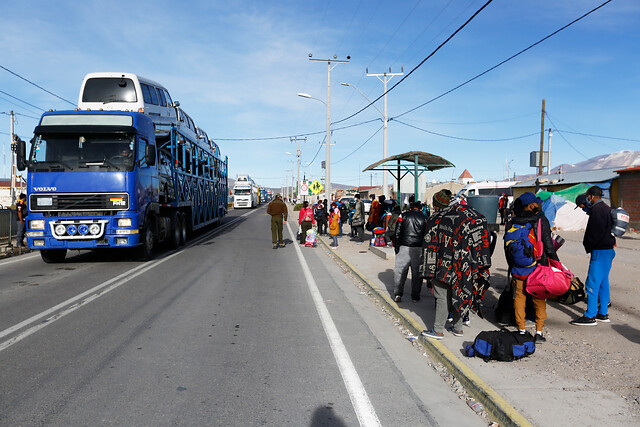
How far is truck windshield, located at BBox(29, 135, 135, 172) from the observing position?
1103 cm

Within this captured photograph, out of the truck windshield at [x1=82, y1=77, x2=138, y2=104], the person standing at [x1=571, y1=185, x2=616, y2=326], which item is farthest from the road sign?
the person standing at [x1=571, y1=185, x2=616, y2=326]

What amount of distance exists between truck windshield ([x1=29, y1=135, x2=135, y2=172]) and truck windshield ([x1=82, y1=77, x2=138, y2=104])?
3395 mm

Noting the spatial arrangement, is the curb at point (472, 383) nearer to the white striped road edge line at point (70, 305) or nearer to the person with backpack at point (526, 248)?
the person with backpack at point (526, 248)

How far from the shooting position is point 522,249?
5277 millimetres

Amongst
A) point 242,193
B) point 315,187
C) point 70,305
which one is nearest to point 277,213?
point 70,305

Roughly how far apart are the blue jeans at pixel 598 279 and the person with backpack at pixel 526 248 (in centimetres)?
103

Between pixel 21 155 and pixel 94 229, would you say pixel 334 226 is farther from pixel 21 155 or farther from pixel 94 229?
pixel 21 155

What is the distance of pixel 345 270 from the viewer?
11.8 meters

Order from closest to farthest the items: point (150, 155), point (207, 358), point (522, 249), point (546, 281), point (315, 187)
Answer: point (207, 358) < point (546, 281) < point (522, 249) < point (150, 155) < point (315, 187)

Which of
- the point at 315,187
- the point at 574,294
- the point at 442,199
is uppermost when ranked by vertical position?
the point at 315,187

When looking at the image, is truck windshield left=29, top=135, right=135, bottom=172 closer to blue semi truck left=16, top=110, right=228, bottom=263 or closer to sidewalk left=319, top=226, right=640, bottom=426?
blue semi truck left=16, top=110, right=228, bottom=263

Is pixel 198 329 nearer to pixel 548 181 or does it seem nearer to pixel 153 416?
pixel 153 416

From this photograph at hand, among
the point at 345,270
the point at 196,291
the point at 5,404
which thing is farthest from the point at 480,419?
the point at 345,270

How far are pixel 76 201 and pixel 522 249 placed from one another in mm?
9887
